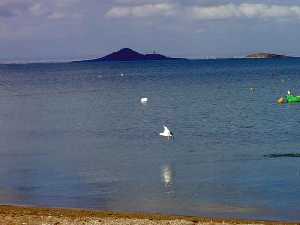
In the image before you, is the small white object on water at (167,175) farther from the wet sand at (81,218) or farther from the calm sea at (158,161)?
the wet sand at (81,218)

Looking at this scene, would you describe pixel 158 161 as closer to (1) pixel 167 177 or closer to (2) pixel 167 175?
(2) pixel 167 175

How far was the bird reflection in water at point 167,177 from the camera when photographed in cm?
2483

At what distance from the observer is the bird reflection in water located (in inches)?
977

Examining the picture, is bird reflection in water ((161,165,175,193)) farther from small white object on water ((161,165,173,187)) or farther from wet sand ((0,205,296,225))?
wet sand ((0,205,296,225))

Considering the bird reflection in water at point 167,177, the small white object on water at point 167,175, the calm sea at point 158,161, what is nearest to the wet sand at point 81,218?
the calm sea at point 158,161

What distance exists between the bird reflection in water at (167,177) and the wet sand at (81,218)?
173 inches

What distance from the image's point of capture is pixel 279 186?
961 inches

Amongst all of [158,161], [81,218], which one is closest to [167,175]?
[158,161]

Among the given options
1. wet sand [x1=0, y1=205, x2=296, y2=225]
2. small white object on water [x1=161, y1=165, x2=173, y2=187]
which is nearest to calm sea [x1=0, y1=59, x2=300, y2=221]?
small white object on water [x1=161, y1=165, x2=173, y2=187]

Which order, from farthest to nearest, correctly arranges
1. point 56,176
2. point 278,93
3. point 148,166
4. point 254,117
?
point 278,93 < point 254,117 < point 148,166 < point 56,176

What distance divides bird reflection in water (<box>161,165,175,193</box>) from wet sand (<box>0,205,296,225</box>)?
4.39m

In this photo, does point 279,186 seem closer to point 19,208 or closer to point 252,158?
point 252,158

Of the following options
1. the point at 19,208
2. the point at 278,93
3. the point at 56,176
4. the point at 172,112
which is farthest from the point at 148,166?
the point at 278,93

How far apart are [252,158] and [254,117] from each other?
21.8m
